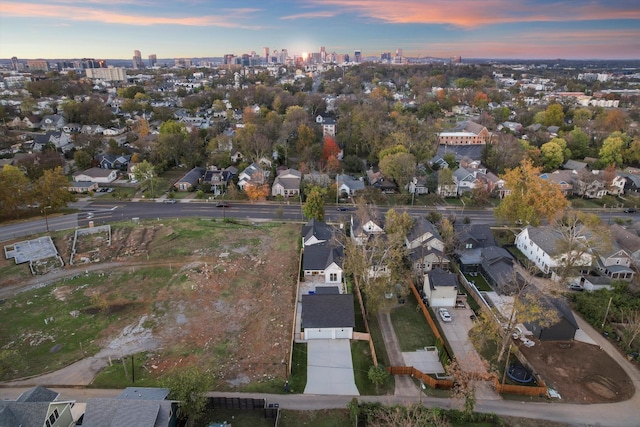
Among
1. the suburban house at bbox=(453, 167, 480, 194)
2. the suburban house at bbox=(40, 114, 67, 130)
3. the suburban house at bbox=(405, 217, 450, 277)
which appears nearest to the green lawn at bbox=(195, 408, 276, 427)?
the suburban house at bbox=(405, 217, 450, 277)

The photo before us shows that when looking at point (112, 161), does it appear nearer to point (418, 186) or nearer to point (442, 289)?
point (418, 186)

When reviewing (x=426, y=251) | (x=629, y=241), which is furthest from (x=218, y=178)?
(x=629, y=241)

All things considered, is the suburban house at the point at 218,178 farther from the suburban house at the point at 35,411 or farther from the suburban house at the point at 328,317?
the suburban house at the point at 35,411

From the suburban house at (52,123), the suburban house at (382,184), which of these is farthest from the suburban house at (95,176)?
the suburban house at (382,184)

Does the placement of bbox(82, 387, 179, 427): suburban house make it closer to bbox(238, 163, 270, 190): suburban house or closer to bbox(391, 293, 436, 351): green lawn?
bbox(391, 293, 436, 351): green lawn

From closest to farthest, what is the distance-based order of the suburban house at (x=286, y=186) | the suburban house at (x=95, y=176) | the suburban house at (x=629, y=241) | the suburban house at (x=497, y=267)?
1. the suburban house at (x=497, y=267)
2. the suburban house at (x=629, y=241)
3. the suburban house at (x=286, y=186)
4. the suburban house at (x=95, y=176)

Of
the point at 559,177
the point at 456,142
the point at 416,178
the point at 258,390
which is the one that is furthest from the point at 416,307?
the point at 456,142
